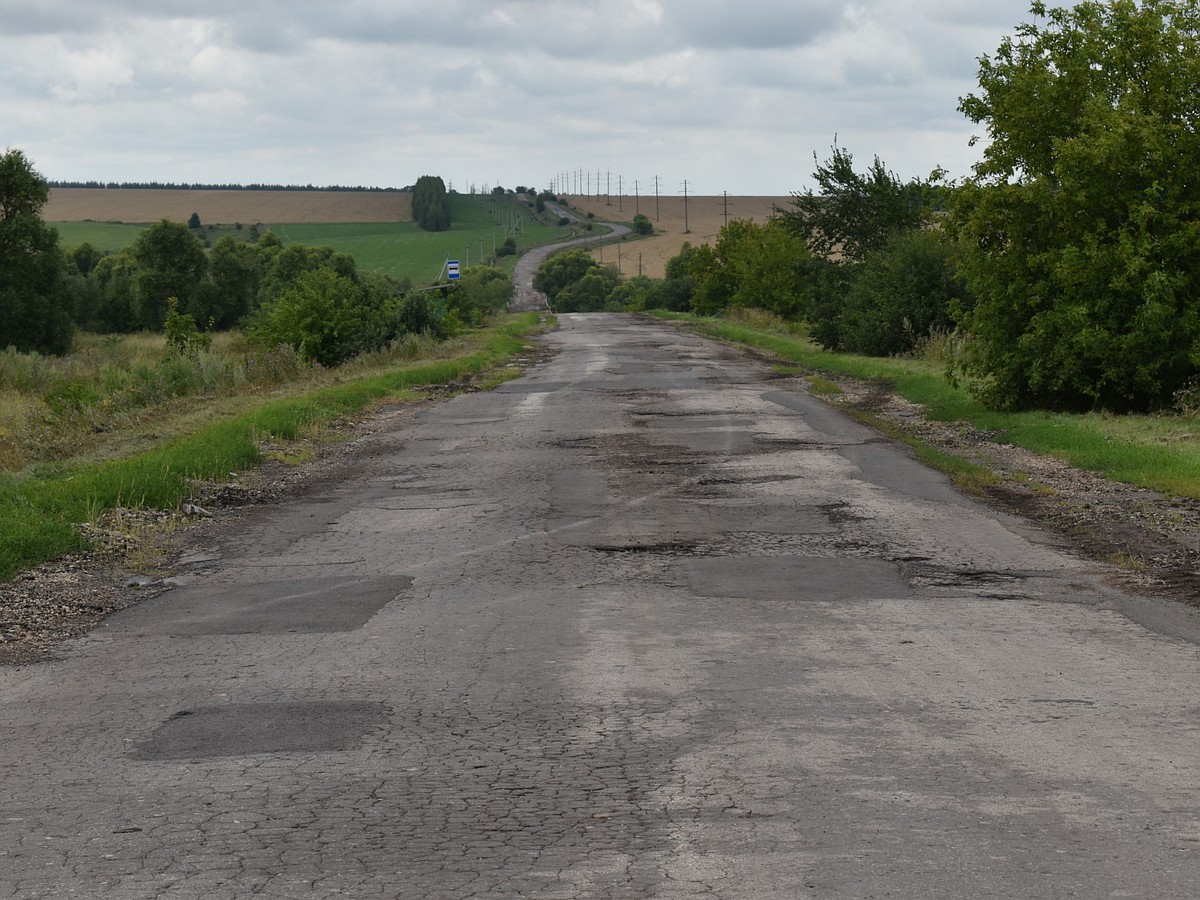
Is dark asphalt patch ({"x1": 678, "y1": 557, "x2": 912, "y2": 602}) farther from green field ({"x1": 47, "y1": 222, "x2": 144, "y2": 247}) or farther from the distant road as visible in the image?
green field ({"x1": 47, "y1": 222, "x2": 144, "y2": 247})

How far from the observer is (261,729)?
6.03 meters

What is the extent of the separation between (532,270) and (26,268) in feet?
323

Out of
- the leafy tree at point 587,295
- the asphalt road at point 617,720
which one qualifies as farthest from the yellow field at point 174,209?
the asphalt road at point 617,720

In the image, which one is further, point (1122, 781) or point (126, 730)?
point (126, 730)

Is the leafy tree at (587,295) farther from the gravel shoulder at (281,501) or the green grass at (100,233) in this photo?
the gravel shoulder at (281,501)

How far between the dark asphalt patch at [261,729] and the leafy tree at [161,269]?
70.4 metres

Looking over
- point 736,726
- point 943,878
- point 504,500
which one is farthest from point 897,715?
point 504,500

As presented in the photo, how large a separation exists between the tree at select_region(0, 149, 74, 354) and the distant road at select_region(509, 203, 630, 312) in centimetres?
5146

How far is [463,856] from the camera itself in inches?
177

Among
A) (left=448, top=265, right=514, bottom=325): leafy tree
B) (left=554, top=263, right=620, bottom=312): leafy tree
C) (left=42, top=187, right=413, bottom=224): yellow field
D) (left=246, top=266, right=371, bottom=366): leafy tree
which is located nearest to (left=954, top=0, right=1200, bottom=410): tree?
(left=246, top=266, right=371, bottom=366): leafy tree

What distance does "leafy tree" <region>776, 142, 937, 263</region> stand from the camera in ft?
143

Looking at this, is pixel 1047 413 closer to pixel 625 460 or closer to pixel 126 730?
pixel 625 460

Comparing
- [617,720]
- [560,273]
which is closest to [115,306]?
[560,273]

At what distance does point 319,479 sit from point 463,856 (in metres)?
11.2
